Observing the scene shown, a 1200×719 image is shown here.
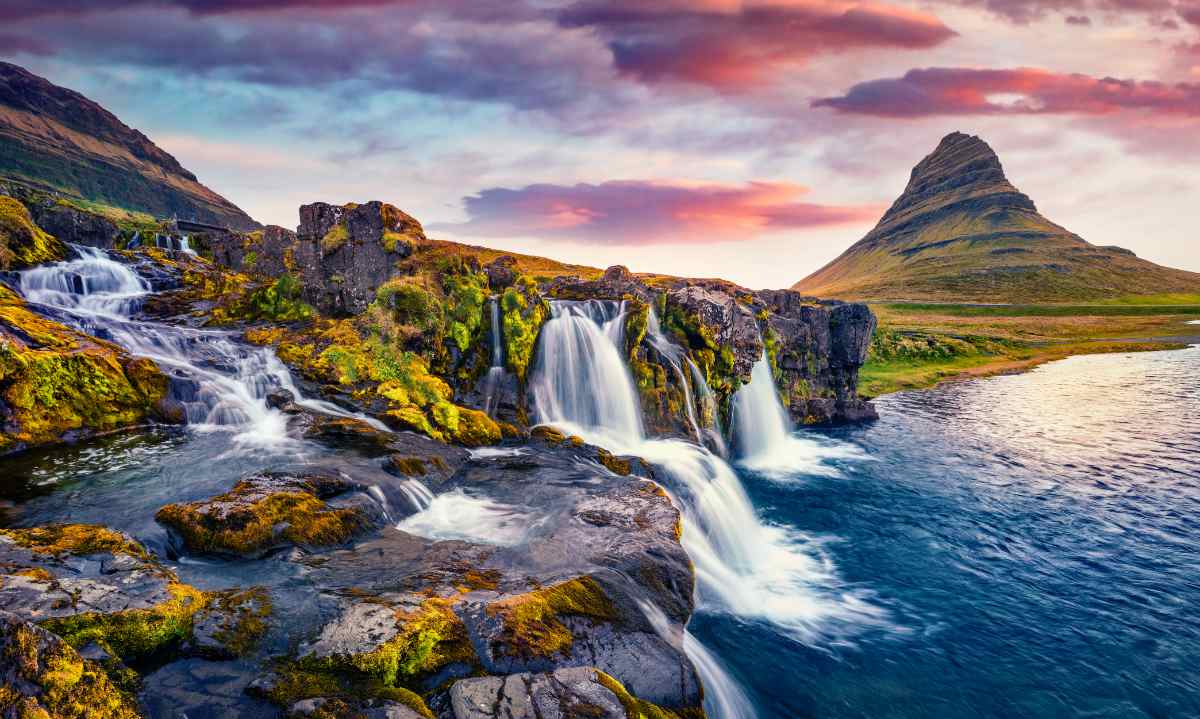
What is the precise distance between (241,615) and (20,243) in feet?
105

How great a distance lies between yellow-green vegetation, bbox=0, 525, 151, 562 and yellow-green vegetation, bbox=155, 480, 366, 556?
3.76 feet

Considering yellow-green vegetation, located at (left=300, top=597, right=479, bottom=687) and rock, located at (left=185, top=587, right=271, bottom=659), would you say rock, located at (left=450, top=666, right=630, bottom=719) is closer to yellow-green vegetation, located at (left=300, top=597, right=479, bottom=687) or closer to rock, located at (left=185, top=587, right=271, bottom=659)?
yellow-green vegetation, located at (left=300, top=597, right=479, bottom=687)

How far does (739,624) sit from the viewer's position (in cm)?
1386

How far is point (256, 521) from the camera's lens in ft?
32.7

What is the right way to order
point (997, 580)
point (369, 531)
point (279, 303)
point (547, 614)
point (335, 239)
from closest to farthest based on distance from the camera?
1. point (547, 614)
2. point (369, 531)
3. point (997, 580)
4. point (335, 239)
5. point (279, 303)

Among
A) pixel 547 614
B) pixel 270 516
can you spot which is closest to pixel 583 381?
pixel 270 516

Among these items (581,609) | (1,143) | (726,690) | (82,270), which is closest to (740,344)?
(726,690)

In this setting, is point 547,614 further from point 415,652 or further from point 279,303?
point 279,303

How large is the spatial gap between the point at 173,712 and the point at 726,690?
9700mm

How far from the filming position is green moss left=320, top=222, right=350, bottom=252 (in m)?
25.1

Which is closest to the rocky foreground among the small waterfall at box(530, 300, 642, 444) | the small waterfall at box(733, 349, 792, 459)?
the small waterfall at box(530, 300, 642, 444)

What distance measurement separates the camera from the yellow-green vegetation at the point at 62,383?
14039mm

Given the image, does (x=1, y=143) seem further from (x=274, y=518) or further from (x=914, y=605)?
(x=914, y=605)

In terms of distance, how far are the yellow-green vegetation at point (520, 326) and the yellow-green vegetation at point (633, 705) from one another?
1782cm
